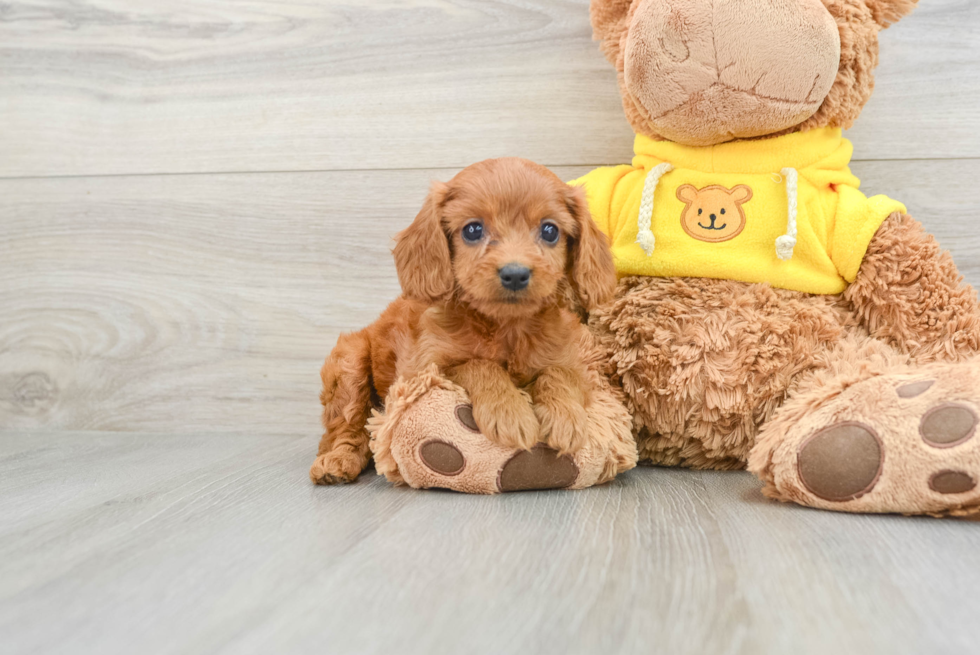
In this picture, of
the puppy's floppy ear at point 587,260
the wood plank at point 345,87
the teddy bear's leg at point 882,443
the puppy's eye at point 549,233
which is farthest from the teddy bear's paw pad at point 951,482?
the wood plank at point 345,87

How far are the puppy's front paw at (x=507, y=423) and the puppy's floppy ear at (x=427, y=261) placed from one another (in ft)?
0.74

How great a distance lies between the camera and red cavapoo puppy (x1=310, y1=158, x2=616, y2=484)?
1.20 m

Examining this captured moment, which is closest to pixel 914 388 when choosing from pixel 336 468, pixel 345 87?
pixel 336 468

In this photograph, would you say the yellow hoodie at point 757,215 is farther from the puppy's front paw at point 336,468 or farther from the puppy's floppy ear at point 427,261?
the puppy's front paw at point 336,468

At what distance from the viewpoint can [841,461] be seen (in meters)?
1.08

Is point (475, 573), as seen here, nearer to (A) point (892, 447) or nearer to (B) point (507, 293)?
(B) point (507, 293)

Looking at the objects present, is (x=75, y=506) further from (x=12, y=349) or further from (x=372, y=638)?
(x=12, y=349)

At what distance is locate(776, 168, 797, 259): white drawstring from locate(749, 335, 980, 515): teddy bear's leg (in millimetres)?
263

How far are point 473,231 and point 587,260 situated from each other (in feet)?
0.71

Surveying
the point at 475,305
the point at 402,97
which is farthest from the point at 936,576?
the point at 402,97

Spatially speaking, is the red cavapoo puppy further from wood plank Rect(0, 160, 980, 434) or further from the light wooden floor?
wood plank Rect(0, 160, 980, 434)

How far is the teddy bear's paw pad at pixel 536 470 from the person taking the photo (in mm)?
1233

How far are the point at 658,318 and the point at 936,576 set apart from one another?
0.66 metres

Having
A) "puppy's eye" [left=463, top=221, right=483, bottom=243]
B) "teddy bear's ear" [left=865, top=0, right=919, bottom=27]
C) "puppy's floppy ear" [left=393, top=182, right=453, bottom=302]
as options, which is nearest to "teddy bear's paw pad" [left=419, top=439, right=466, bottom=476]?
"puppy's floppy ear" [left=393, top=182, right=453, bottom=302]
